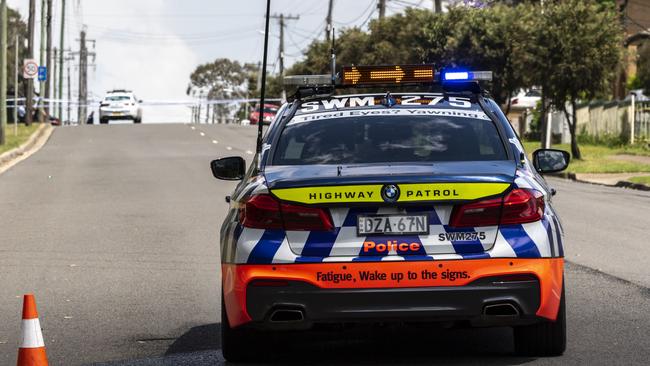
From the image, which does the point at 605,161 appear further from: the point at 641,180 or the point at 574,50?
the point at 641,180

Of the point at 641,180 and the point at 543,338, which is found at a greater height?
the point at 543,338

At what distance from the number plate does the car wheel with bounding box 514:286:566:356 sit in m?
0.94

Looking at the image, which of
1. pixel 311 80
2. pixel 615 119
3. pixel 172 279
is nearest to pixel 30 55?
pixel 615 119

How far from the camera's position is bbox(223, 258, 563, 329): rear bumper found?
6.83 m

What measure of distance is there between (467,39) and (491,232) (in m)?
46.3

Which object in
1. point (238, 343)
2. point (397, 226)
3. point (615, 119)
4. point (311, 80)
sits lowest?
point (615, 119)

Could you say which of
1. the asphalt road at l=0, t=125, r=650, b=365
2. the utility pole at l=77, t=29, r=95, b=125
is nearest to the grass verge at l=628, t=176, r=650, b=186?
the asphalt road at l=0, t=125, r=650, b=365

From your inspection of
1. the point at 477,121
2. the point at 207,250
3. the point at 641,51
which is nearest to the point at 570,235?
the point at 207,250

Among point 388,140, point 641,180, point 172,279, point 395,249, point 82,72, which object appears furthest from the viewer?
point 82,72

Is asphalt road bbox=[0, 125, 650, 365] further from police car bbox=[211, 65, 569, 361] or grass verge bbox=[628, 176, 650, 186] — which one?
grass verge bbox=[628, 176, 650, 186]

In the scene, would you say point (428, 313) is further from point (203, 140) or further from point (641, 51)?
point (641, 51)

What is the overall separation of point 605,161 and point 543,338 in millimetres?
29245

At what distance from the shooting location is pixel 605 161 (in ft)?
118

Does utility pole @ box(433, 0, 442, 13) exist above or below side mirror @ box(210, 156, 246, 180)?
above
